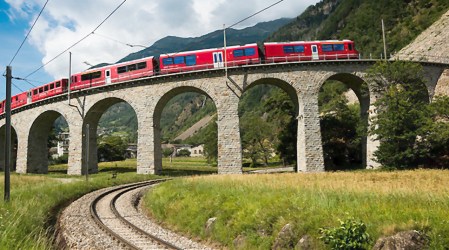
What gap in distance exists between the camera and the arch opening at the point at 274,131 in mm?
33438

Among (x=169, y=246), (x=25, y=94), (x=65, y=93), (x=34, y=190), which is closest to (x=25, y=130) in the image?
(x=25, y=94)

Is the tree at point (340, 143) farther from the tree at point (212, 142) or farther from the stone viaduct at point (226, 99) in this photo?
the tree at point (212, 142)

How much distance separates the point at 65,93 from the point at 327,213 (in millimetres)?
37827

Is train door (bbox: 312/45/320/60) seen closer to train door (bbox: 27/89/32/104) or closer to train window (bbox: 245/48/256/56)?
train window (bbox: 245/48/256/56)

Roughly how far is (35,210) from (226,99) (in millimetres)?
20783

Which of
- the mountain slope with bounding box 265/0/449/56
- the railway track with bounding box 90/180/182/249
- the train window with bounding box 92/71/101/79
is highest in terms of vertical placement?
the mountain slope with bounding box 265/0/449/56

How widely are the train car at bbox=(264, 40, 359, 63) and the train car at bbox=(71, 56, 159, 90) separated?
13580 millimetres

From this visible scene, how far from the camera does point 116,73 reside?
33.6 metres

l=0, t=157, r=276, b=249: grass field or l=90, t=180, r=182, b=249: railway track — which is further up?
l=0, t=157, r=276, b=249: grass field

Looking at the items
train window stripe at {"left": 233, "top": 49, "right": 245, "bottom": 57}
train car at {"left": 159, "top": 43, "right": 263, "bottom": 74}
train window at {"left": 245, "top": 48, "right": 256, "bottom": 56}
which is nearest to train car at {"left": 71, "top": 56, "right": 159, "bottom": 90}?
train car at {"left": 159, "top": 43, "right": 263, "bottom": 74}

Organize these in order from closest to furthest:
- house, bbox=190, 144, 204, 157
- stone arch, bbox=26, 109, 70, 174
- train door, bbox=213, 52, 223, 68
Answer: train door, bbox=213, 52, 223, 68
stone arch, bbox=26, 109, 70, 174
house, bbox=190, 144, 204, 157

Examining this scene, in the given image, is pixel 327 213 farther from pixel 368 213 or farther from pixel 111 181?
pixel 111 181

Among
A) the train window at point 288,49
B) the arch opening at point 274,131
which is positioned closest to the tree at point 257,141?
the arch opening at point 274,131

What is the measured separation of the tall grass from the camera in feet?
24.0
